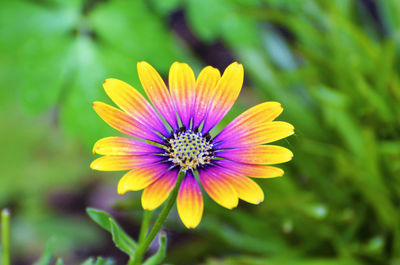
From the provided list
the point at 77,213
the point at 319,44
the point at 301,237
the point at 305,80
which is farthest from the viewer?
the point at 77,213

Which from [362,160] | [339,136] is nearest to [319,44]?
[339,136]

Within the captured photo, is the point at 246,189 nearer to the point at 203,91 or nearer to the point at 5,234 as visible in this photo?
the point at 203,91

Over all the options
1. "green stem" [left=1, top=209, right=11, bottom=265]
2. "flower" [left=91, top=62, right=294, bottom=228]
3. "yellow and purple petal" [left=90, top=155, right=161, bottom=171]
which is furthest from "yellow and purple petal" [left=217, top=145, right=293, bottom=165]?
"green stem" [left=1, top=209, right=11, bottom=265]

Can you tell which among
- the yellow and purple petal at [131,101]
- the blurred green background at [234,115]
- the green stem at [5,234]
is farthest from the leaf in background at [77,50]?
the yellow and purple petal at [131,101]

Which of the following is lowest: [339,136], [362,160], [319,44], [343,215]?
[343,215]

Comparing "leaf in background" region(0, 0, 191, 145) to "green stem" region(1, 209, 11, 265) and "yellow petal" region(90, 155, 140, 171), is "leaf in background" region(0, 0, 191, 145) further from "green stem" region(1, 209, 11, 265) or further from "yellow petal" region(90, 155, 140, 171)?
"yellow petal" region(90, 155, 140, 171)

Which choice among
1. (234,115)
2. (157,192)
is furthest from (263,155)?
(234,115)

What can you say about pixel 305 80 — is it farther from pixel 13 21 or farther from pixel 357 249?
pixel 13 21

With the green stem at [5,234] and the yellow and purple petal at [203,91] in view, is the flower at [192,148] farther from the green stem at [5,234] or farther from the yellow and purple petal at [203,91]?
the green stem at [5,234]
